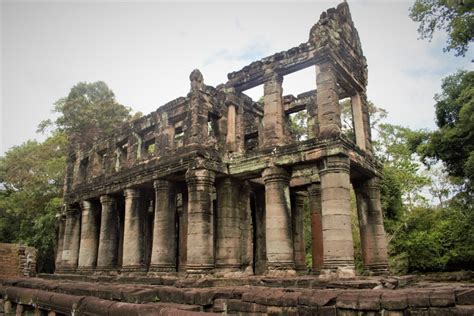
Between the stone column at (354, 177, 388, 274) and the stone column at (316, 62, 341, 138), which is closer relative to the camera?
the stone column at (316, 62, 341, 138)

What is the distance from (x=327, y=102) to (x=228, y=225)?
504 centimetres

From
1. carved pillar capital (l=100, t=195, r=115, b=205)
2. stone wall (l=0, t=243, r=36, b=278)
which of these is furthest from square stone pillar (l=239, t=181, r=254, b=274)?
stone wall (l=0, t=243, r=36, b=278)

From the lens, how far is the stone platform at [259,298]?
5.68 meters

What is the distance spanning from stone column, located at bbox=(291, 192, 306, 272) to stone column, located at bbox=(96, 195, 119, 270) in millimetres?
Answer: 7659

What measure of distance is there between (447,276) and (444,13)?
38.0 ft

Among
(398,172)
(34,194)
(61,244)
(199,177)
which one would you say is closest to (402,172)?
(398,172)

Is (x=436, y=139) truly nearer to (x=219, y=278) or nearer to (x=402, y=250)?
(x=402, y=250)

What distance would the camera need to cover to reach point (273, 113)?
446 inches

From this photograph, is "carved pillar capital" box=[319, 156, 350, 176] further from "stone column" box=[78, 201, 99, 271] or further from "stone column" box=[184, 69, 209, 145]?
"stone column" box=[78, 201, 99, 271]

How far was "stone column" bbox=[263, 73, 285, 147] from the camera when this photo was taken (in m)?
11.2

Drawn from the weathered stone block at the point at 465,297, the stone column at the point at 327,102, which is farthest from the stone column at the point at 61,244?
the weathered stone block at the point at 465,297

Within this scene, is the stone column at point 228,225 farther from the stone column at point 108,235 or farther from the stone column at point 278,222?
the stone column at point 108,235

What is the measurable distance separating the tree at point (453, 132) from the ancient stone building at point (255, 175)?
452 centimetres

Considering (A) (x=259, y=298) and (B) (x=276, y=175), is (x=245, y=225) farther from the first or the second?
(A) (x=259, y=298)
